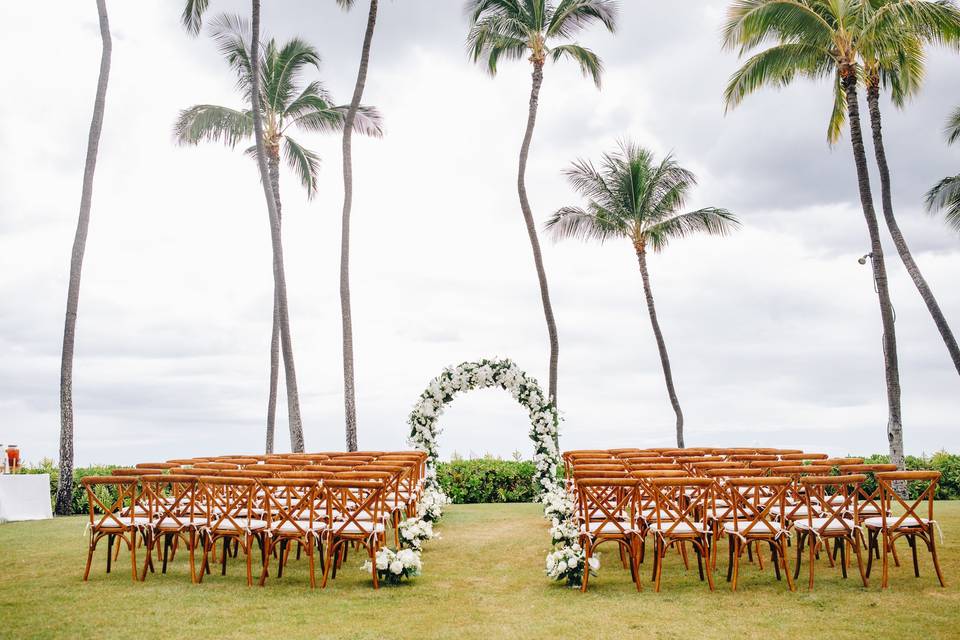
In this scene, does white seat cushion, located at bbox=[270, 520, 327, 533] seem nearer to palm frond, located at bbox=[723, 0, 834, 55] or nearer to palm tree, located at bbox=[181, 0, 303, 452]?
palm tree, located at bbox=[181, 0, 303, 452]

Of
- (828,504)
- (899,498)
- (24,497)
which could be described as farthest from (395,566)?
(24,497)

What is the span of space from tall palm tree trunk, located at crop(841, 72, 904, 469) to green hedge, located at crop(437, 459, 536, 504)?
7.95 meters

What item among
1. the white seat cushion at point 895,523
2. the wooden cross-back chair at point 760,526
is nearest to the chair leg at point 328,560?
the wooden cross-back chair at point 760,526

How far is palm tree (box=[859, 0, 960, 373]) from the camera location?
15.7m

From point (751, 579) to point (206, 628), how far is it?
5.87 m

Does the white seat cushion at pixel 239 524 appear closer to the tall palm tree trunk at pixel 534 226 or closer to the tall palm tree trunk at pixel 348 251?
the tall palm tree trunk at pixel 348 251

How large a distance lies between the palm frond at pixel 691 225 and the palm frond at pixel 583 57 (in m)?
4.95

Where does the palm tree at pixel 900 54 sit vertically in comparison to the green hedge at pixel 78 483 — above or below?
above

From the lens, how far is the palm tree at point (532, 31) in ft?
72.3

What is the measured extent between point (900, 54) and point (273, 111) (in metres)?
16.9

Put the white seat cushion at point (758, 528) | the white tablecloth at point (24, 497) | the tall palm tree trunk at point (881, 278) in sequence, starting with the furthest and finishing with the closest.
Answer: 1. the tall palm tree trunk at point (881, 278)
2. the white tablecloth at point (24, 497)
3. the white seat cushion at point (758, 528)

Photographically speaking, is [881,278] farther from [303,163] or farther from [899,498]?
[303,163]

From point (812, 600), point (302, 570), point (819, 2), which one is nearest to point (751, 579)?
point (812, 600)

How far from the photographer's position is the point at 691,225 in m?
24.2
